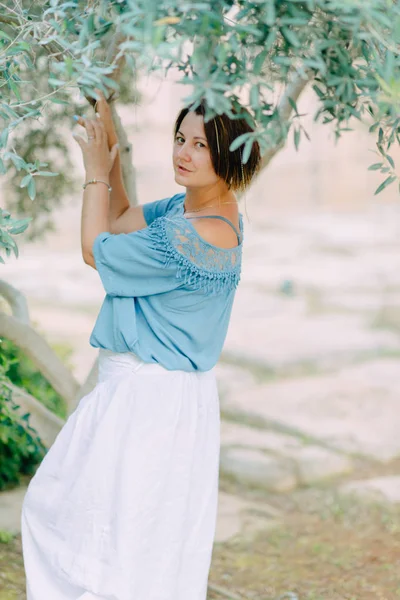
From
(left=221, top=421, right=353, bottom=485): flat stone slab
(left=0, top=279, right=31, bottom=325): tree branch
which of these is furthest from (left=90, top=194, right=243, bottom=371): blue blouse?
(left=221, top=421, right=353, bottom=485): flat stone slab

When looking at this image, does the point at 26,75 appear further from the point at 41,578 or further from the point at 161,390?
the point at 41,578

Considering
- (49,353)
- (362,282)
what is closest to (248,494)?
(49,353)

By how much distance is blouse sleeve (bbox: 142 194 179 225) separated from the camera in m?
2.43

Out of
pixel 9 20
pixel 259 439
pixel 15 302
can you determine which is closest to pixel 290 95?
pixel 9 20

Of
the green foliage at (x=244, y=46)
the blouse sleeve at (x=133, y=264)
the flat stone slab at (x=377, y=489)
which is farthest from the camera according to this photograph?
the flat stone slab at (x=377, y=489)

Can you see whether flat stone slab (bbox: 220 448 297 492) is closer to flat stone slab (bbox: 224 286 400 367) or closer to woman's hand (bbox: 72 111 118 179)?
flat stone slab (bbox: 224 286 400 367)

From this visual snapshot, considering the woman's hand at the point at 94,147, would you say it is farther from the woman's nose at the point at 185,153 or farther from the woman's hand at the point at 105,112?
the woman's nose at the point at 185,153

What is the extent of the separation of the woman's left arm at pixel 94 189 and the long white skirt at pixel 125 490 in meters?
0.35

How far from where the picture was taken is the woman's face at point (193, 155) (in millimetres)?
2051

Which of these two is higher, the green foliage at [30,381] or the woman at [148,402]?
the woman at [148,402]

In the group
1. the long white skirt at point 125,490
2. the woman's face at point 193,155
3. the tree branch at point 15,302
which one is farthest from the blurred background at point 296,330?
the tree branch at point 15,302

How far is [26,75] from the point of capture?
3.43m

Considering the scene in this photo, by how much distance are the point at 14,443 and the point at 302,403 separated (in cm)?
276

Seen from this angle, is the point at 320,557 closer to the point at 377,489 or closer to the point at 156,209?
the point at 377,489
